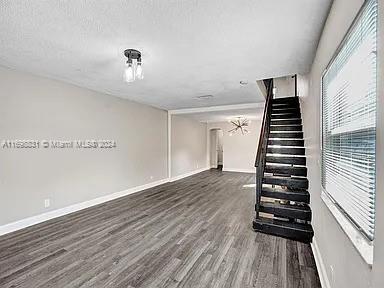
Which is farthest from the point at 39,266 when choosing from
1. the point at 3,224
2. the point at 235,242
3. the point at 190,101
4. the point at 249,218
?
the point at 190,101

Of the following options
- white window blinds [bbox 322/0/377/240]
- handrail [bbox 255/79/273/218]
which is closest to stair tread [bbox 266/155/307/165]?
handrail [bbox 255/79/273/218]

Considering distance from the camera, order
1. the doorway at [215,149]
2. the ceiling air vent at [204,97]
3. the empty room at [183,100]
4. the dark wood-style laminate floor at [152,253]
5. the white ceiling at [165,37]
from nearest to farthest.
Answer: the empty room at [183,100] → the white ceiling at [165,37] → the dark wood-style laminate floor at [152,253] → the ceiling air vent at [204,97] → the doorway at [215,149]

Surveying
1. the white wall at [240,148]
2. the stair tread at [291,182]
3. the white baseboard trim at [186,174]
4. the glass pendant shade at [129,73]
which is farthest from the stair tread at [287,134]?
the white wall at [240,148]

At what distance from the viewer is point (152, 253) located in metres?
2.60

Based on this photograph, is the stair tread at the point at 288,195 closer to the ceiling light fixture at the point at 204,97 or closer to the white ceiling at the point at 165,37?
the white ceiling at the point at 165,37

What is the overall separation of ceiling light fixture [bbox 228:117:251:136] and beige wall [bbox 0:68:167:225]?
4.58 meters

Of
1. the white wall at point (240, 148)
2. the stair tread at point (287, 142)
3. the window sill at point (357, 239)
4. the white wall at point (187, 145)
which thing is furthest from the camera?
the white wall at point (240, 148)

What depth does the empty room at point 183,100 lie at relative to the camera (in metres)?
1.34

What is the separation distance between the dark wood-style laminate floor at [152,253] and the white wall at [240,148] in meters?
5.63

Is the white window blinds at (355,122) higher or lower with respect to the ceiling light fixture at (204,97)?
lower

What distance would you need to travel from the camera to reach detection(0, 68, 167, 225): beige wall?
323cm

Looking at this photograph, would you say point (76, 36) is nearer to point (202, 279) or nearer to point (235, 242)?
point (202, 279)

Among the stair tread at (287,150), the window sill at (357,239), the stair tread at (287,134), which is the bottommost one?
the window sill at (357,239)

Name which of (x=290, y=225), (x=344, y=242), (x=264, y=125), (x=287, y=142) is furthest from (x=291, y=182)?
(x=344, y=242)
